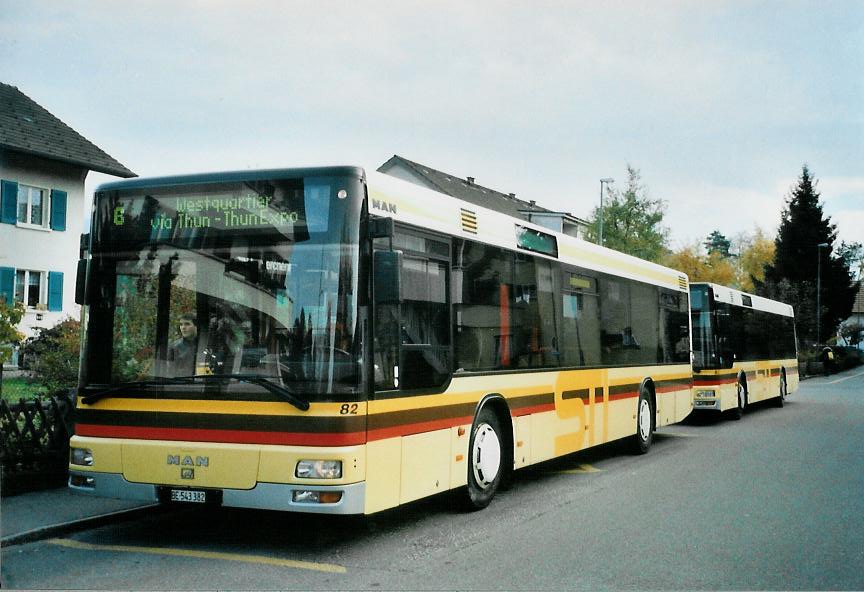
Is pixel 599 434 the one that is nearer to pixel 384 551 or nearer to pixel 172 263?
pixel 384 551

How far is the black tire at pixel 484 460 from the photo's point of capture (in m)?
9.16

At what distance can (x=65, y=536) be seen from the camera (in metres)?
8.05

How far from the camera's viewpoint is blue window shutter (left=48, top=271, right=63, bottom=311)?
3269 centimetres

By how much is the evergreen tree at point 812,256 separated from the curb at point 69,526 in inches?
2850

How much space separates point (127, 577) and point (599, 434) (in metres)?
7.37

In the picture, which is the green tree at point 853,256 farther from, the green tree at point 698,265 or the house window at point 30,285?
the house window at point 30,285

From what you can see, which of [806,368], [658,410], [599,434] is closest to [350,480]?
[599,434]

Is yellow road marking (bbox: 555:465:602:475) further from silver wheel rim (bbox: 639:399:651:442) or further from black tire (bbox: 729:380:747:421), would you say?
black tire (bbox: 729:380:747:421)

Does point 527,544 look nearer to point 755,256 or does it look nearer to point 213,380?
point 213,380

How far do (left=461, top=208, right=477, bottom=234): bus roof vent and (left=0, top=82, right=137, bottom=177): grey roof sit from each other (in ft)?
82.7

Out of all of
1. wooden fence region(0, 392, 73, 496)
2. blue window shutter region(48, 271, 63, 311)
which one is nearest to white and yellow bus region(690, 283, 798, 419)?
wooden fence region(0, 392, 73, 496)

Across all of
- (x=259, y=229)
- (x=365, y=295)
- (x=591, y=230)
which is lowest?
(x=365, y=295)

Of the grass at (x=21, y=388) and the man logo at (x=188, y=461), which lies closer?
the man logo at (x=188, y=461)

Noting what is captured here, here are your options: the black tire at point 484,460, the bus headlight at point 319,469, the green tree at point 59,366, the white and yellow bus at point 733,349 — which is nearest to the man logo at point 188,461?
the bus headlight at point 319,469
